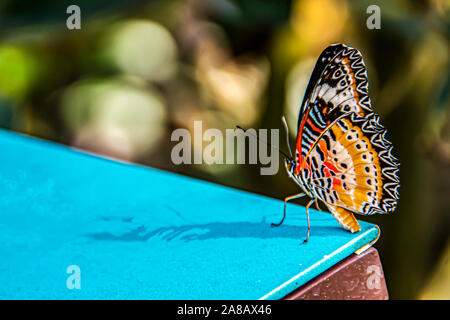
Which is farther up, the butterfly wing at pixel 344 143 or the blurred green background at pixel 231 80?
the blurred green background at pixel 231 80

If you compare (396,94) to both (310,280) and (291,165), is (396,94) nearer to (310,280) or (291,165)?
(291,165)

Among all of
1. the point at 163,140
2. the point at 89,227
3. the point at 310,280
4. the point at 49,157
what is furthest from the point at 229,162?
the point at 310,280

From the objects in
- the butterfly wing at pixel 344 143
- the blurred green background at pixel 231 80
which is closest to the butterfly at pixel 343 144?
the butterfly wing at pixel 344 143

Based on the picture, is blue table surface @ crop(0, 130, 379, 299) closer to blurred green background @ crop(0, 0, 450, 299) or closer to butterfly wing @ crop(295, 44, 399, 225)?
butterfly wing @ crop(295, 44, 399, 225)

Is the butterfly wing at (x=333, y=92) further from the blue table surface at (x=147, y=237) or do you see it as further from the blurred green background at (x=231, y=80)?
the blurred green background at (x=231, y=80)

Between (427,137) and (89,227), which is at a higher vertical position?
(427,137)

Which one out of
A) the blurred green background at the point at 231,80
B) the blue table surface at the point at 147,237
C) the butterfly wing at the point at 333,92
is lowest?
the blue table surface at the point at 147,237

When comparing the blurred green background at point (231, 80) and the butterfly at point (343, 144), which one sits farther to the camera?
the blurred green background at point (231, 80)

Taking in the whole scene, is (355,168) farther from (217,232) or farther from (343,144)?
(217,232)
